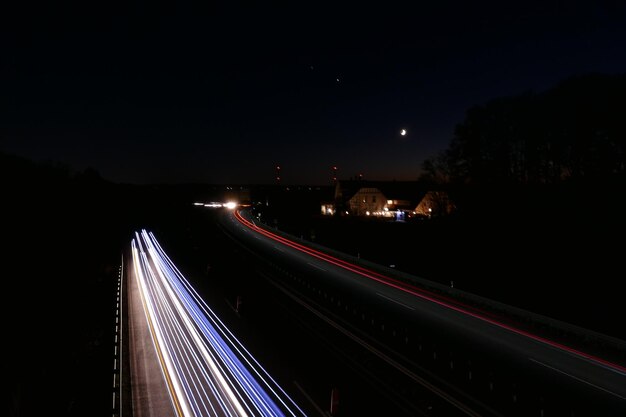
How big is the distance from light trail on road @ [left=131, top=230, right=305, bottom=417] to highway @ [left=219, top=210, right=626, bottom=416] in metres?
4.11

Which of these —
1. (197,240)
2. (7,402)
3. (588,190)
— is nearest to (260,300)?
(7,402)

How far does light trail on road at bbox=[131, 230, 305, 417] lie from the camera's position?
10.4 meters

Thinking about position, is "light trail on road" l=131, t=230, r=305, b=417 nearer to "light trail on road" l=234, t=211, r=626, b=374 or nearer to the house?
"light trail on road" l=234, t=211, r=626, b=374

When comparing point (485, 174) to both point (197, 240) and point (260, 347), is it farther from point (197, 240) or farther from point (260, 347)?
point (260, 347)

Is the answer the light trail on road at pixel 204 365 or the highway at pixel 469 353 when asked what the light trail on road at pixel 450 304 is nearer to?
the highway at pixel 469 353

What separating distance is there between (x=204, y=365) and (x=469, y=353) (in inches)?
329

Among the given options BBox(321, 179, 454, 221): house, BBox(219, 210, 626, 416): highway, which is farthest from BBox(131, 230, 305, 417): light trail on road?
BBox(321, 179, 454, 221): house

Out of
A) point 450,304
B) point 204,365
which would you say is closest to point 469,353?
point 450,304

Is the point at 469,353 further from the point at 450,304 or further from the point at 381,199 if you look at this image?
the point at 381,199

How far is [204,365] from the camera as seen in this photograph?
12.7m

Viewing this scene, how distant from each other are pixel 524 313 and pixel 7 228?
38.7 meters

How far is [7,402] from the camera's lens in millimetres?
12555

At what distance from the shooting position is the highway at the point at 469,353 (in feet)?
34.2

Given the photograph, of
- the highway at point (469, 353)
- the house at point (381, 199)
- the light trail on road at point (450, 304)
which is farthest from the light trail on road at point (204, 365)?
the house at point (381, 199)
